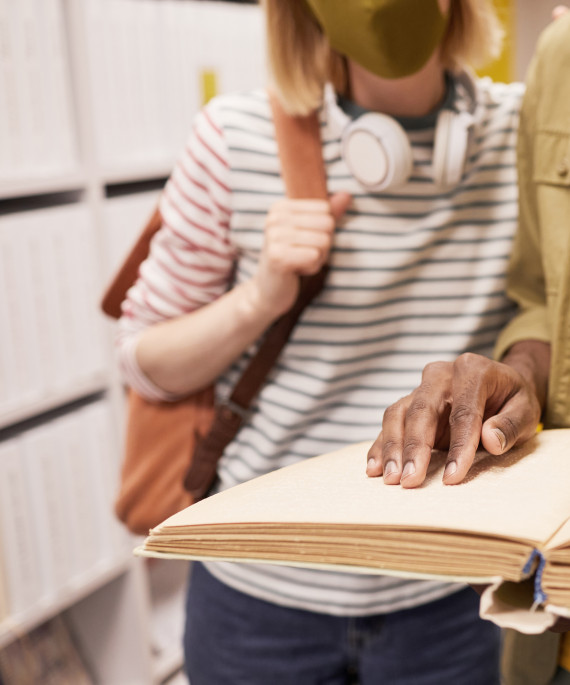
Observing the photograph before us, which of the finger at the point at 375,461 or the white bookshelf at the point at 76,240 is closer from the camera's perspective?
the finger at the point at 375,461

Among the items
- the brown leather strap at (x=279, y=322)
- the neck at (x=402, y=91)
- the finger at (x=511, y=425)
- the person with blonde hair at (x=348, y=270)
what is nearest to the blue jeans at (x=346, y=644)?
the person with blonde hair at (x=348, y=270)

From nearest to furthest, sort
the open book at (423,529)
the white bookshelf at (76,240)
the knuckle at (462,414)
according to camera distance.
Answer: the open book at (423,529)
the knuckle at (462,414)
the white bookshelf at (76,240)

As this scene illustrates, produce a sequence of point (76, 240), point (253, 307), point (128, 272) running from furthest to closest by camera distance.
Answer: point (76, 240) < point (128, 272) < point (253, 307)

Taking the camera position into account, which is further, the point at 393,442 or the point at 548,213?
the point at 548,213

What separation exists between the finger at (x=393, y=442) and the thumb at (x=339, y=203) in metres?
0.30

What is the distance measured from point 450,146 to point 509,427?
364 mm

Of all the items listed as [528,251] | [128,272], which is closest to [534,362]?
[528,251]

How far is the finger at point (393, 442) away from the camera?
0.48 m

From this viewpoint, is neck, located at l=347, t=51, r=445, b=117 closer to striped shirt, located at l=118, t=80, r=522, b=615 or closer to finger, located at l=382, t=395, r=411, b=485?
striped shirt, located at l=118, t=80, r=522, b=615

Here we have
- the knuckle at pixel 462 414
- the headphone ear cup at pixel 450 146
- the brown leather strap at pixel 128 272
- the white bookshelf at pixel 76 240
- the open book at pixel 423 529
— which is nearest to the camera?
the open book at pixel 423 529

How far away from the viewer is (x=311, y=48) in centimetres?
84

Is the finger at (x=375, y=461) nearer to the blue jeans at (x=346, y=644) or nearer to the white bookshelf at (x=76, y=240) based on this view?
the blue jeans at (x=346, y=644)

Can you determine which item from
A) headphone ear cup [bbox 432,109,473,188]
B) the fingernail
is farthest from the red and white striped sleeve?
the fingernail

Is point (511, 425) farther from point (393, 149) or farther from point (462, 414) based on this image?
point (393, 149)
